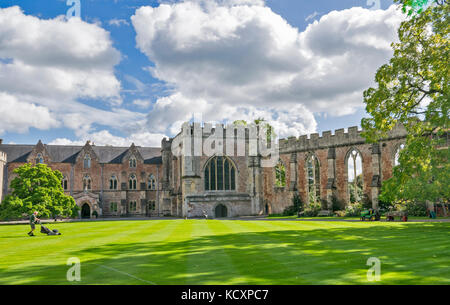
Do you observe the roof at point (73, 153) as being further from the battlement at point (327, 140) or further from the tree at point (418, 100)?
the tree at point (418, 100)

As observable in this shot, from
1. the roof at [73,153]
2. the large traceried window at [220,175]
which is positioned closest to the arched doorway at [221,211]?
the large traceried window at [220,175]

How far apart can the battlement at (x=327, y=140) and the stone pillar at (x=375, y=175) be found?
71.9 inches

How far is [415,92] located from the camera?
18.9m

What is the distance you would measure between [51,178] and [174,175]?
17.8m

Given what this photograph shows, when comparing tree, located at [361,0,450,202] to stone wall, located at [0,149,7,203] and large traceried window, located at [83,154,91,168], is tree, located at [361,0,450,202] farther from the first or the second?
stone wall, located at [0,149,7,203]

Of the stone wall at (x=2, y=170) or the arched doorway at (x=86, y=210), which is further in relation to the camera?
the arched doorway at (x=86, y=210)

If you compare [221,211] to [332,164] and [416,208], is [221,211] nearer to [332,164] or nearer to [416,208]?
[332,164]

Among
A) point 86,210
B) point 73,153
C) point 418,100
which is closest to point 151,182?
point 86,210

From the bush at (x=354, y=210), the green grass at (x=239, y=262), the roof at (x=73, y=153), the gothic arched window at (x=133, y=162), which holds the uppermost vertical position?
the roof at (x=73, y=153)

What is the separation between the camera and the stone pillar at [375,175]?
3291 centimetres

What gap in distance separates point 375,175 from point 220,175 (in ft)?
59.0

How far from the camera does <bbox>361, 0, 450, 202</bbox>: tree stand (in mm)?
17141

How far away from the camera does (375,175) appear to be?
3391 cm
